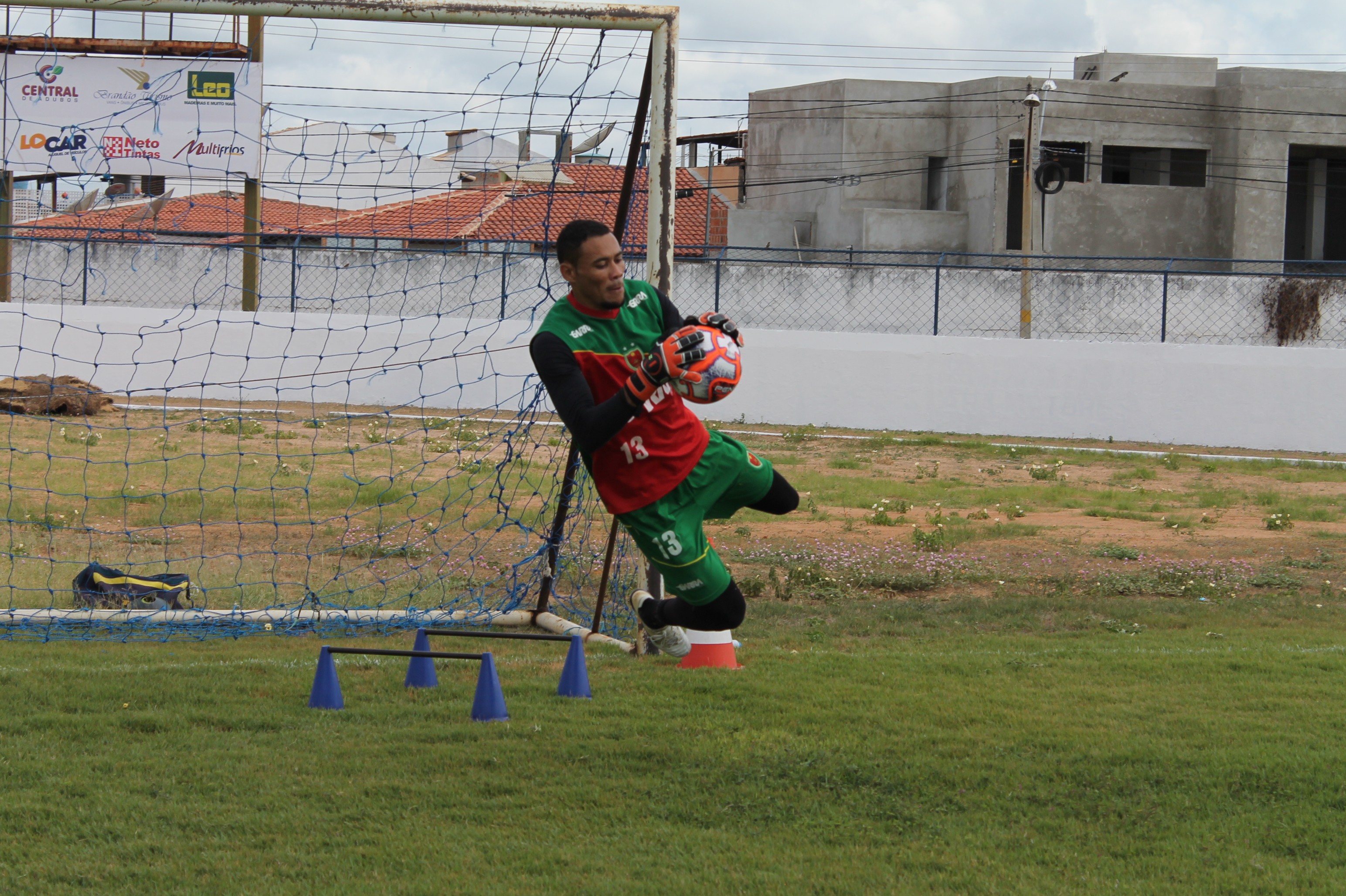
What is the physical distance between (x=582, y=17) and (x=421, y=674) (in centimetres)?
323

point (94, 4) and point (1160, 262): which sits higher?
point (1160, 262)

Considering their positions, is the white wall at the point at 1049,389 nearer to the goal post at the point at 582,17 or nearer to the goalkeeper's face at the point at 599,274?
Answer: the goal post at the point at 582,17

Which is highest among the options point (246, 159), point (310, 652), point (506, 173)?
point (246, 159)

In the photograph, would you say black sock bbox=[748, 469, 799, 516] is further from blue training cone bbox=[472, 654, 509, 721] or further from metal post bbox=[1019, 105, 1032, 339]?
metal post bbox=[1019, 105, 1032, 339]

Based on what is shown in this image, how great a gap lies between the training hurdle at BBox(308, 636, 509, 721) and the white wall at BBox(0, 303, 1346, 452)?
1334 cm

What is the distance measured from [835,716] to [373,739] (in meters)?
1.76

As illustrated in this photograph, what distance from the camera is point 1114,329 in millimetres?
25812

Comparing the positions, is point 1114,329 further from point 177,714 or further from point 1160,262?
point 177,714

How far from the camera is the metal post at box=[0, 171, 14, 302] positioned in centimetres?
1030

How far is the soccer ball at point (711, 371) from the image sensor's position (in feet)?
13.9

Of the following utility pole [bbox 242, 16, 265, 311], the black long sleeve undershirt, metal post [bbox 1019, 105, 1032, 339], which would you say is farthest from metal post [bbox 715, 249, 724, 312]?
the black long sleeve undershirt

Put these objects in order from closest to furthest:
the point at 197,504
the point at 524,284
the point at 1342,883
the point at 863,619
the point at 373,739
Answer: the point at 1342,883 < the point at 373,739 < the point at 863,619 < the point at 197,504 < the point at 524,284

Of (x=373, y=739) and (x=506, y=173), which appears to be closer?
(x=373, y=739)

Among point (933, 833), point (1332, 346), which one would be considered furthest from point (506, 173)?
point (1332, 346)
